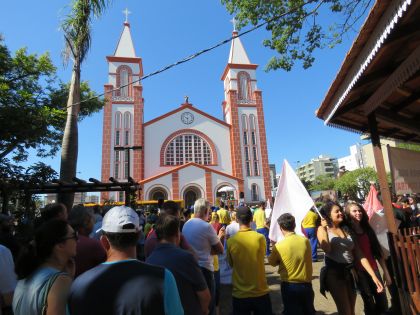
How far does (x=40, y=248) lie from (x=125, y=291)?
2.48ft

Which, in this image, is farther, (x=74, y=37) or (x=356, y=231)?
(x=74, y=37)

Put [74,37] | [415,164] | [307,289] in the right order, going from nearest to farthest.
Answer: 1. [307,289]
2. [415,164]
3. [74,37]

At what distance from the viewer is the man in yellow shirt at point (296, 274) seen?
3.09m

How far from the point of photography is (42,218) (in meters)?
3.59

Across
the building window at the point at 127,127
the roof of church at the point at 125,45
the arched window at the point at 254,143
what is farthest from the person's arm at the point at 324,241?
the roof of church at the point at 125,45

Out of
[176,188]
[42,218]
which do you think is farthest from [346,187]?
[42,218]

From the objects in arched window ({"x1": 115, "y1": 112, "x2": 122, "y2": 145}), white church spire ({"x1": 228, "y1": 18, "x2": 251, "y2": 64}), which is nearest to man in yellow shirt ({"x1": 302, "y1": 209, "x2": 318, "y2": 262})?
arched window ({"x1": 115, "y1": 112, "x2": 122, "y2": 145})

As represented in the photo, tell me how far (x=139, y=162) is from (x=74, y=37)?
18.5 meters

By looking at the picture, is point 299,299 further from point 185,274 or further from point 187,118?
point 187,118

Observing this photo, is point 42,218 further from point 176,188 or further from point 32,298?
point 176,188

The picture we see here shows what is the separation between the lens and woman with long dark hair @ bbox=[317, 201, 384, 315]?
3.25 metres

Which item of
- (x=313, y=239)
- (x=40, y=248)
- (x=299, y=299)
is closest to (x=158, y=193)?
(x=313, y=239)

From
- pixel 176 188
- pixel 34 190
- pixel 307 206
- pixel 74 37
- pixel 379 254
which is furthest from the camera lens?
pixel 176 188

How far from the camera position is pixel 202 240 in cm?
345
